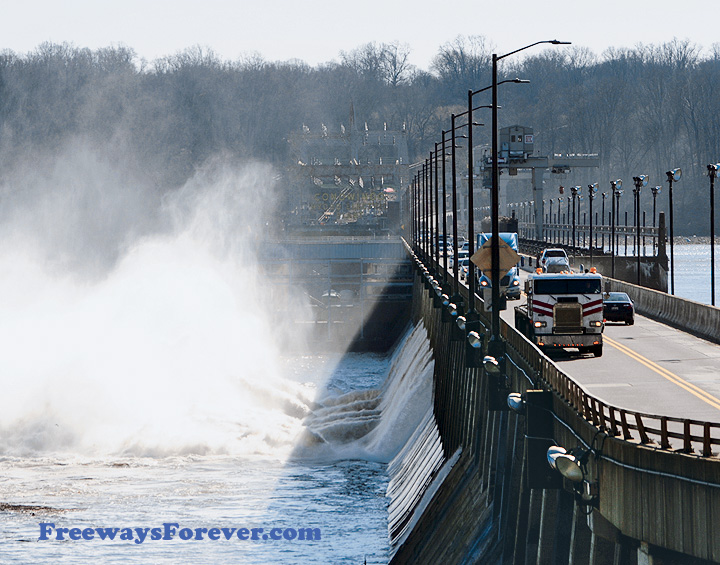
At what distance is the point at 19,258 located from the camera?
194m

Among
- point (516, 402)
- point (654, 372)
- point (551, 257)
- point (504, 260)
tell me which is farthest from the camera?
point (551, 257)

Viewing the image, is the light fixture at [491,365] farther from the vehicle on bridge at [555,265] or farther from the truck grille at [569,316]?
the vehicle on bridge at [555,265]

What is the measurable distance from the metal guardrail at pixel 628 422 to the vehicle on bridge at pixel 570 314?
6.70m

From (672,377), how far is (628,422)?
28.9 ft

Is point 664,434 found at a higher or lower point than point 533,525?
higher

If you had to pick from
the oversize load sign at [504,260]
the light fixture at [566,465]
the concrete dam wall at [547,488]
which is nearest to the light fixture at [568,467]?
the light fixture at [566,465]

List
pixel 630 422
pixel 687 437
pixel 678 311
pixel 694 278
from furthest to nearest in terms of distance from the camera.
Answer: pixel 694 278, pixel 678 311, pixel 630 422, pixel 687 437

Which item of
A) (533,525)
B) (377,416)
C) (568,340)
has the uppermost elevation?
(568,340)

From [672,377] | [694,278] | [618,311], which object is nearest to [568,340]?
[672,377]

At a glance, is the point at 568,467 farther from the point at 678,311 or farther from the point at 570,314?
the point at 678,311

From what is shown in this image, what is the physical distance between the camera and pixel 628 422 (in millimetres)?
21422

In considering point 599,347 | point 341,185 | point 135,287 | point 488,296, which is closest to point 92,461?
point 488,296

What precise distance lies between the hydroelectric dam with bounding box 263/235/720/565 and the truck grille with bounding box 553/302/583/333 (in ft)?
3.65

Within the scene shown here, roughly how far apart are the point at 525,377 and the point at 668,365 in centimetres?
930
